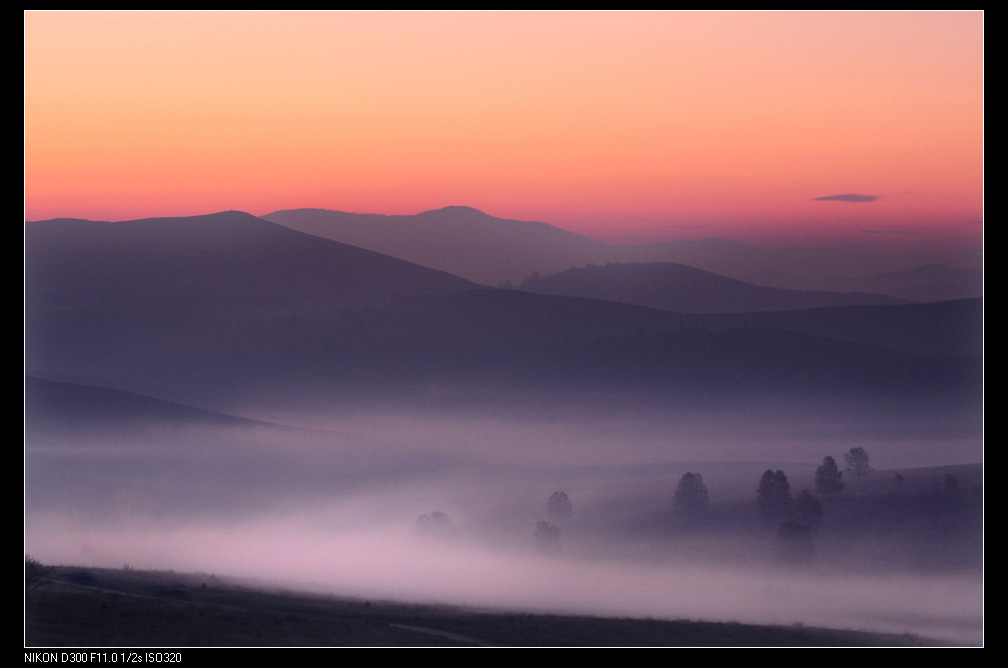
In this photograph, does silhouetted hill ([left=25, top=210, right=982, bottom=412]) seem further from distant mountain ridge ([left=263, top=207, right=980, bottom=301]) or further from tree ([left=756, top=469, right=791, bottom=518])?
tree ([left=756, top=469, right=791, bottom=518])

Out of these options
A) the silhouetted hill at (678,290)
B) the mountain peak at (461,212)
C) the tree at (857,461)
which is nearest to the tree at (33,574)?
the mountain peak at (461,212)

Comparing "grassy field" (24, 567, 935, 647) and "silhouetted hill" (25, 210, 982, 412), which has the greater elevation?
"silhouetted hill" (25, 210, 982, 412)

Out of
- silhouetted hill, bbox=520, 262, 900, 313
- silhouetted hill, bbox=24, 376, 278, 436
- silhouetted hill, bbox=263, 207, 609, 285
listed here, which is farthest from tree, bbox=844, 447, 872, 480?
silhouetted hill, bbox=24, 376, 278, 436

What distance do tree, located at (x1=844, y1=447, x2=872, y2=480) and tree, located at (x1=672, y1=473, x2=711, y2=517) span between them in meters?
2.34

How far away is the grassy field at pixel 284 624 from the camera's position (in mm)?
14352

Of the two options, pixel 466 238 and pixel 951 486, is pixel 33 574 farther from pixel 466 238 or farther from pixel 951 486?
pixel 951 486

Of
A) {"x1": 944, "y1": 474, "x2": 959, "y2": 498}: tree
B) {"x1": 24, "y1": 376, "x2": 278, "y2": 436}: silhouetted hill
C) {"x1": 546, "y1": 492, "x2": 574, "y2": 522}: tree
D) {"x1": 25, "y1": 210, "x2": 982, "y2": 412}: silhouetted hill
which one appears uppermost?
{"x1": 25, "y1": 210, "x2": 982, "y2": 412}: silhouetted hill

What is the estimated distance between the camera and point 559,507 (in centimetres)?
1517

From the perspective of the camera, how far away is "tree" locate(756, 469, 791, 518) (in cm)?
1517

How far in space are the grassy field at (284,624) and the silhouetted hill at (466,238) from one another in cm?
563

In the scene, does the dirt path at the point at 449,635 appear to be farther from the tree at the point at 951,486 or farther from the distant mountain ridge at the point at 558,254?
the tree at the point at 951,486

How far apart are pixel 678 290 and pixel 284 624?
8.27 metres

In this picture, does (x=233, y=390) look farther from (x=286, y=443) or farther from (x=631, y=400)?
(x=631, y=400)
